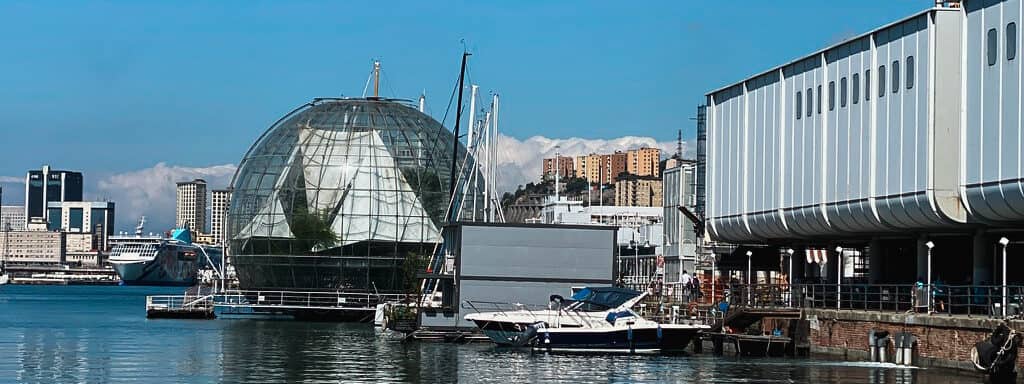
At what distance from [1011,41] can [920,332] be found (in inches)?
360

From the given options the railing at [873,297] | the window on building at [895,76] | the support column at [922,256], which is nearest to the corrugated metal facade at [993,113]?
the railing at [873,297]

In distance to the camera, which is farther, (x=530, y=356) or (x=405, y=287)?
(x=405, y=287)

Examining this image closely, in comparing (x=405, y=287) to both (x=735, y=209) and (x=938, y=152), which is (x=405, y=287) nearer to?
(x=735, y=209)

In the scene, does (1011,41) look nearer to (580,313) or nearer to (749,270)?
(580,313)

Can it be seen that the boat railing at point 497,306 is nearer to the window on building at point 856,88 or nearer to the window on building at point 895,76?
the window on building at point 856,88

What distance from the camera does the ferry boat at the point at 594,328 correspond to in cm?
5778

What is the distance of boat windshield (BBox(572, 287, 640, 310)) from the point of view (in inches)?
2349

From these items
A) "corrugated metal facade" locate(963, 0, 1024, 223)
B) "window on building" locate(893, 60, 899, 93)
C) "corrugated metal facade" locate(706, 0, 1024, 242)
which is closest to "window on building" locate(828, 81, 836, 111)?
"corrugated metal facade" locate(706, 0, 1024, 242)

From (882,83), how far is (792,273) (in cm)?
1907

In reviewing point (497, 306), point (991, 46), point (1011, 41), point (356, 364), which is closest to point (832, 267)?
A: point (497, 306)

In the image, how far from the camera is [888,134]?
183 feet

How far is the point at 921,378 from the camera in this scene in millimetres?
45656

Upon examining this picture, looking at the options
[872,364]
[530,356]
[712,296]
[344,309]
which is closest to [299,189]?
[344,309]

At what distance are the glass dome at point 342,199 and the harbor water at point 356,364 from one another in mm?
32406
